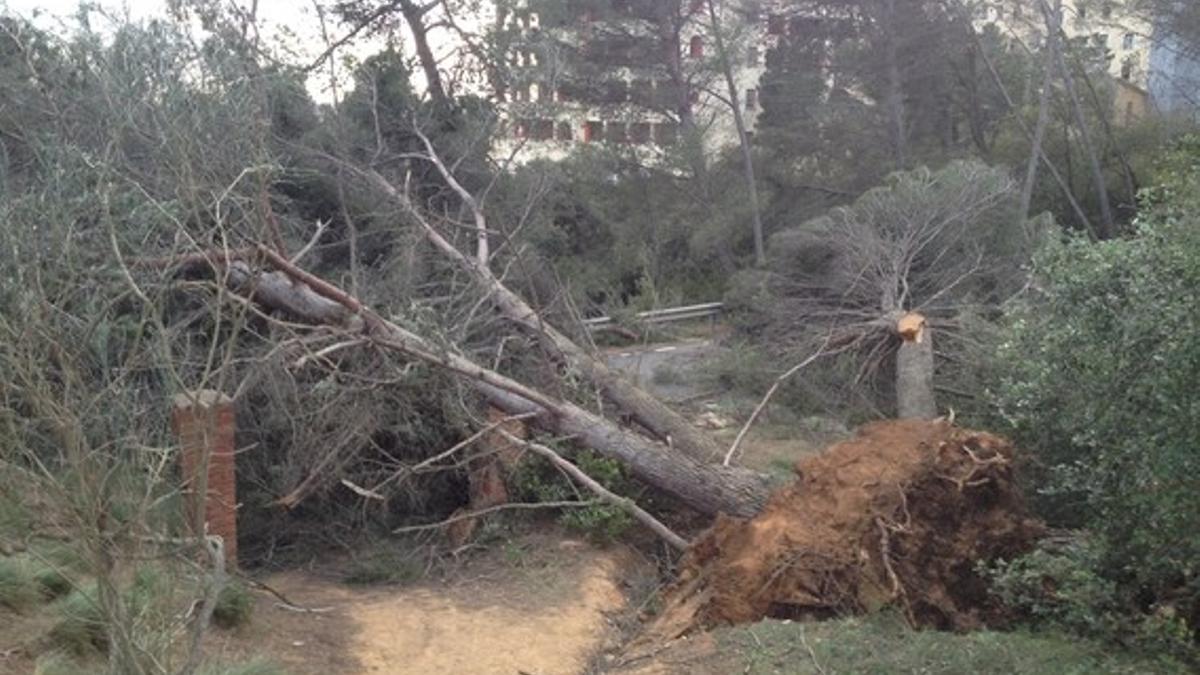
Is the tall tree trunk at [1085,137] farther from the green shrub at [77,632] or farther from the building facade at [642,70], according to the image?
the green shrub at [77,632]

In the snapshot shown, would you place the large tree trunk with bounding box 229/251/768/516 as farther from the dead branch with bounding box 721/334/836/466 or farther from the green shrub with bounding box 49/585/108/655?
the green shrub with bounding box 49/585/108/655

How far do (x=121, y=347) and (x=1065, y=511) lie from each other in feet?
21.5

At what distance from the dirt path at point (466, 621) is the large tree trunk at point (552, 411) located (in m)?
0.75

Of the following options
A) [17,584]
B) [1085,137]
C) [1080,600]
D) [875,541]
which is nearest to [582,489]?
[875,541]

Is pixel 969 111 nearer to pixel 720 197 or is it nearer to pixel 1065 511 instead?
pixel 720 197

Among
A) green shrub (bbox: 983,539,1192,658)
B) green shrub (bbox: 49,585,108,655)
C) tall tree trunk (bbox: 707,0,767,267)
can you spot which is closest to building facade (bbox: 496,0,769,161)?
tall tree trunk (bbox: 707,0,767,267)

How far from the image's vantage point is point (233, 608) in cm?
776

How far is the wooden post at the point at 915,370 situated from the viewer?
12391mm

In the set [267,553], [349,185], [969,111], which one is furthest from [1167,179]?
[969,111]

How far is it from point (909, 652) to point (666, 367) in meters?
9.22

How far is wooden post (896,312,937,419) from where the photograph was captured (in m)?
12.4

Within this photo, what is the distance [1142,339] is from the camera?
6301mm

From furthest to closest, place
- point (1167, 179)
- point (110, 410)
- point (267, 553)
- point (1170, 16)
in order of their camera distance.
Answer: point (1170, 16), point (267, 553), point (1167, 179), point (110, 410)

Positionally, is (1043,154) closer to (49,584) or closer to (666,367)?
(666,367)
